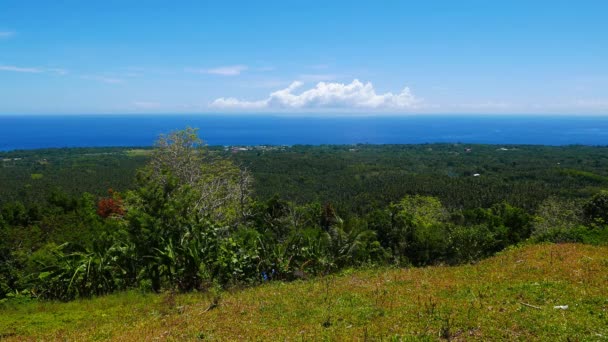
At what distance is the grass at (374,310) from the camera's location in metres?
5.41

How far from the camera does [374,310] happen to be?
648 centimetres

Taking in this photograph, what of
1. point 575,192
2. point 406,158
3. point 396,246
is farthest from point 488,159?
point 396,246

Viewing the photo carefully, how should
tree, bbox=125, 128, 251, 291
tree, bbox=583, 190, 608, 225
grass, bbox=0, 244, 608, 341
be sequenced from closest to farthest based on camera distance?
grass, bbox=0, 244, 608, 341, tree, bbox=125, 128, 251, 291, tree, bbox=583, 190, 608, 225

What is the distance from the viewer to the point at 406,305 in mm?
6629

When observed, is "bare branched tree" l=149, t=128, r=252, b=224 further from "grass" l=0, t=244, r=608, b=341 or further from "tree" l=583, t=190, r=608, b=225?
"tree" l=583, t=190, r=608, b=225

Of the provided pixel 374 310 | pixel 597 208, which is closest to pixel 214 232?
pixel 374 310

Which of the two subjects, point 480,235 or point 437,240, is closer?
point 480,235

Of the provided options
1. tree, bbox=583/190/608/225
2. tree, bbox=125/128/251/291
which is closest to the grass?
tree, bbox=125/128/251/291

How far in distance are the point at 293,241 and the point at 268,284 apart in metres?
1.63

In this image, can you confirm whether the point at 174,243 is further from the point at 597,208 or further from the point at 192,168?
the point at 597,208

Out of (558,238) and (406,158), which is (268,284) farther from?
(406,158)

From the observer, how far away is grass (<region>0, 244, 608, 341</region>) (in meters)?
5.41

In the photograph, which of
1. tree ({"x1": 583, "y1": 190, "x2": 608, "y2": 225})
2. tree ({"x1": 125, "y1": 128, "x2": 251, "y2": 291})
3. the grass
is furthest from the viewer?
tree ({"x1": 583, "y1": 190, "x2": 608, "y2": 225})

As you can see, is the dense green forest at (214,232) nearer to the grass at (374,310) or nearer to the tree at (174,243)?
Answer: the tree at (174,243)
